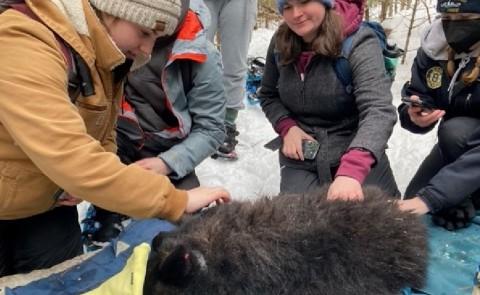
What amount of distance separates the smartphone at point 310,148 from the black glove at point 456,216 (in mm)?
686

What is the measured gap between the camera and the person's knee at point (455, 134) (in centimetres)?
234

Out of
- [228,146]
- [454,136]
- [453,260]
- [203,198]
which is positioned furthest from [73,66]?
[228,146]

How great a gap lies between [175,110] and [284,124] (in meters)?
0.59

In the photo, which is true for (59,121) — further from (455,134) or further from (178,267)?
(455,134)

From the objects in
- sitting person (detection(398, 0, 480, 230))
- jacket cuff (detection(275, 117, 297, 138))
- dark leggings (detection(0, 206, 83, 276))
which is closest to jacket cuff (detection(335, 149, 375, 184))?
sitting person (detection(398, 0, 480, 230))

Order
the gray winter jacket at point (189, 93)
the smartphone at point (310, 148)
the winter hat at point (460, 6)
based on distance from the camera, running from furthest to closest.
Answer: the smartphone at point (310, 148) → the gray winter jacket at point (189, 93) → the winter hat at point (460, 6)

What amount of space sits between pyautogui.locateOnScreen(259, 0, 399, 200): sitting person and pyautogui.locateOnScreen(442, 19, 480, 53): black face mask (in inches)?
12.0

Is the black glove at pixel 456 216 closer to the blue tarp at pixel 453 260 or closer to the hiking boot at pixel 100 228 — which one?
the blue tarp at pixel 453 260

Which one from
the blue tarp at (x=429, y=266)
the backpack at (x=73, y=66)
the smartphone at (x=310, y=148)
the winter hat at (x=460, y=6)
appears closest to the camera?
the backpack at (x=73, y=66)

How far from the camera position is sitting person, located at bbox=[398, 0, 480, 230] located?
212 centimetres

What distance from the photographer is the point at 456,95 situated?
2.43 m

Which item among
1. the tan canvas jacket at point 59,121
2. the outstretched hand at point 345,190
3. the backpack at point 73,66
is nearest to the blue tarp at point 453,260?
the outstretched hand at point 345,190

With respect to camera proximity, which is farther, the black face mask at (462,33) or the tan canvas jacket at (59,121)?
the black face mask at (462,33)

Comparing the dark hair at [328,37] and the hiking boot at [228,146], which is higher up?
the dark hair at [328,37]
